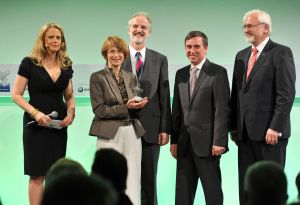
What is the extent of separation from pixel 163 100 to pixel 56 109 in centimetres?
86

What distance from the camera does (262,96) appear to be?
380 cm

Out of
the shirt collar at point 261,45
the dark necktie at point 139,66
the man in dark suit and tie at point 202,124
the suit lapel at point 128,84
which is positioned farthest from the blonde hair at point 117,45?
the shirt collar at point 261,45

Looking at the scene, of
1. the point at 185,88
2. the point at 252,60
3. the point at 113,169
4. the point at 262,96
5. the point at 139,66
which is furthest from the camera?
the point at 139,66

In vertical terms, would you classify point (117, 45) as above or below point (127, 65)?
above

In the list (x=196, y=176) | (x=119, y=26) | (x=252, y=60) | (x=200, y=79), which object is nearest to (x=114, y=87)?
(x=200, y=79)

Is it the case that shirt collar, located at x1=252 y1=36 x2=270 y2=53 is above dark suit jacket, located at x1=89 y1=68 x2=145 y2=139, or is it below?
above

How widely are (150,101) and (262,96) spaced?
0.89 m

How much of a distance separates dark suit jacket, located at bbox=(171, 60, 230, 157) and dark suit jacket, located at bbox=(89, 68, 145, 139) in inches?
19.3

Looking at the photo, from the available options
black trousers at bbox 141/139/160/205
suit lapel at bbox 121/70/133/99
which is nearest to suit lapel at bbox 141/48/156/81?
suit lapel at bbox 121/70/133/99

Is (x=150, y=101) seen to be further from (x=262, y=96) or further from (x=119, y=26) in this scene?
(x=119, y=26)

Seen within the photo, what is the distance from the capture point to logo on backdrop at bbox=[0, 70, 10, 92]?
18.8 feet

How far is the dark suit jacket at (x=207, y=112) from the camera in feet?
12.8

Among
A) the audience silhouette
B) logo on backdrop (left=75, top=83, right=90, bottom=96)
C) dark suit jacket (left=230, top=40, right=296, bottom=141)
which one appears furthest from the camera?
logo on backdrop (left=75, top=83, right=90, bottom=96)

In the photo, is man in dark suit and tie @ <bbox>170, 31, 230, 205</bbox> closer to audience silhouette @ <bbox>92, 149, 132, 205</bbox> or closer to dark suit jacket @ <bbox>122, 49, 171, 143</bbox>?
dark suit jacket @ <bbox>122, 49, 171, 143</bbox>
